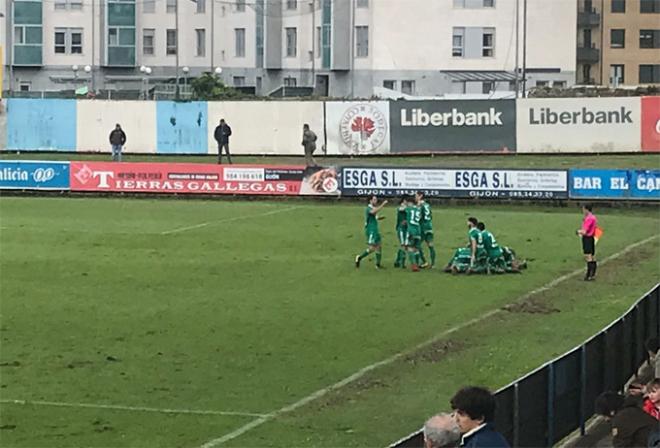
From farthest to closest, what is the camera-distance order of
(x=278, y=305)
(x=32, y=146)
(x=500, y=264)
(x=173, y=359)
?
(x=32, y=146)
(x=500, y=264)
(x=278, y=305)
(x=173, y=359)

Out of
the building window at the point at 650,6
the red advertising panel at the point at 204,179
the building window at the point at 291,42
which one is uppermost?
the building window at the point at 650,6

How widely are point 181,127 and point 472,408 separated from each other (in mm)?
55915

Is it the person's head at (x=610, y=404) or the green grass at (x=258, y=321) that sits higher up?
the person's head at (x=610, y=404)

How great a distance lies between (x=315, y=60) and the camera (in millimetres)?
83812

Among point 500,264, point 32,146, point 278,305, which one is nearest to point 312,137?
point 32,146

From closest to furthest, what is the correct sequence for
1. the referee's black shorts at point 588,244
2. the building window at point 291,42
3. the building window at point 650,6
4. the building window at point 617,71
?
the referee's black shorts at point 588,244
the building window at point 291,42
the building window at point 650,6
the building window at point 617,71

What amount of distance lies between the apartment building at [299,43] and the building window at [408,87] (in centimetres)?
5

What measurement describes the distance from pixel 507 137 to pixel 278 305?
3453cm

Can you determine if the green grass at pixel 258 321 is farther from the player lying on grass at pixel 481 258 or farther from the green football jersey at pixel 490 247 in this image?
the green football jersey at pixel 490 247

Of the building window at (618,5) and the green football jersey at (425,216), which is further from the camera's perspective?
the building window at (618,5)

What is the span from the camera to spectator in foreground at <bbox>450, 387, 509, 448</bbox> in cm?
936

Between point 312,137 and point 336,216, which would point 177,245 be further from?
point 312,137

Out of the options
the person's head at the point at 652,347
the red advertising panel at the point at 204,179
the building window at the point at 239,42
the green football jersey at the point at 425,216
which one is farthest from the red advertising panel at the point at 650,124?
the person's head at the point at 652,347

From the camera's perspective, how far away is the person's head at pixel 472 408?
30.7 feet
